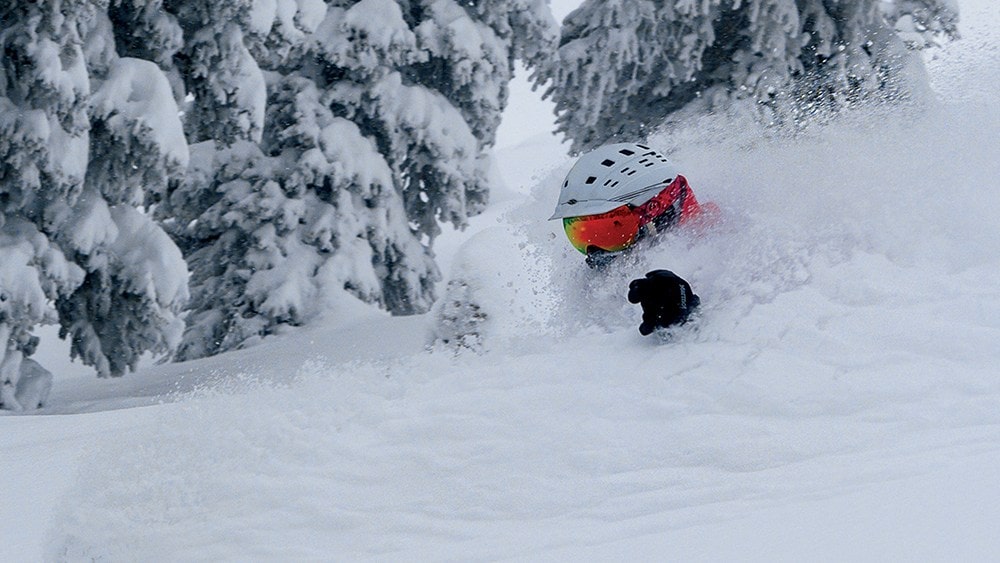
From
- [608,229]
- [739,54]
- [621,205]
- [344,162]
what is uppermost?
[621,205]

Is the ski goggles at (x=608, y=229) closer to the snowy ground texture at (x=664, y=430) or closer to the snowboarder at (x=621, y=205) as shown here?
the snowboarder at (x=621, y=205)

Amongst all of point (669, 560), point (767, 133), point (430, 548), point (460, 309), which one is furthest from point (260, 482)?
point (767, 133)

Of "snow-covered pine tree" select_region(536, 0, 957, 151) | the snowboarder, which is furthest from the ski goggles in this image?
"snow-covered pine tree" select_region(536, 0, 957, 151)

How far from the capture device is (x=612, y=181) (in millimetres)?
5582

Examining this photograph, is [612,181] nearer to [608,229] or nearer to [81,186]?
[608,229]

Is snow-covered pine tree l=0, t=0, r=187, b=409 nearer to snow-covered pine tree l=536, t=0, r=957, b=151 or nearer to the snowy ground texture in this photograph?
the snowy ground texture

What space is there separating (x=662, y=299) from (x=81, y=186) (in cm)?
594

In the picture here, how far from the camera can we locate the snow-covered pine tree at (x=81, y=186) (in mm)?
8188

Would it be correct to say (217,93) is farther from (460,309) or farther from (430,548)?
(430,548)

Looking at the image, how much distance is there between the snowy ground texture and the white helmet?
1.16 feet

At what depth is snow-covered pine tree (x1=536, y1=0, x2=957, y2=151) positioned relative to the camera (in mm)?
10758

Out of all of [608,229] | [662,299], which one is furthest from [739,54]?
[662,299]

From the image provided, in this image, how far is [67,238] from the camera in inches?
353

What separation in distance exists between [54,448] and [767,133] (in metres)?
7.71
